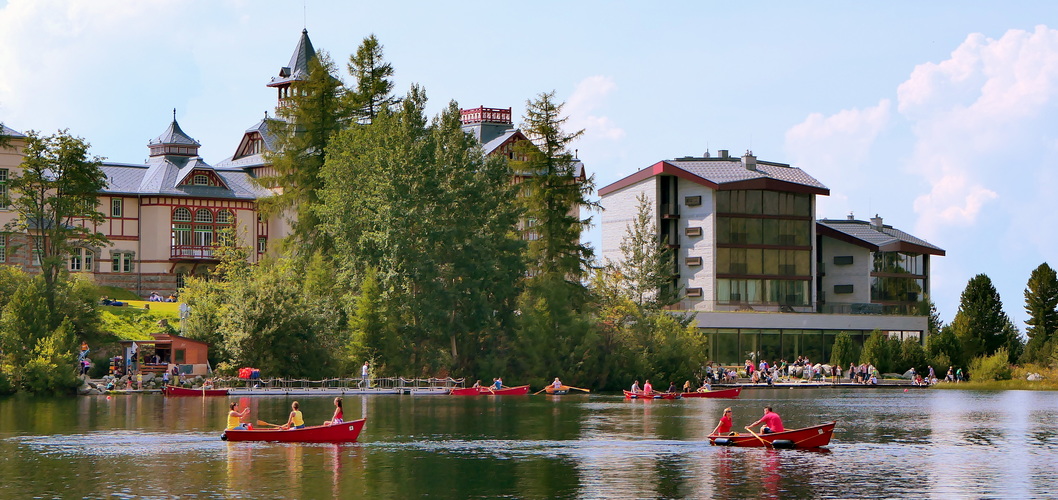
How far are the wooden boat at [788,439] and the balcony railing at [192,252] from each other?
78191 millimetres

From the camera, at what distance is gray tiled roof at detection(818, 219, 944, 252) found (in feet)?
433

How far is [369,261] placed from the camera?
88.3 meters

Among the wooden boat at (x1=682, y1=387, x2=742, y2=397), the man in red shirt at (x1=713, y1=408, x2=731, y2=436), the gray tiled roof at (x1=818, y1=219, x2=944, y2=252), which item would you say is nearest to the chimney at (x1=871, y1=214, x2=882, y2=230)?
the gray tiled roof at (x1=818, y1=219, x2=944, y2=252)

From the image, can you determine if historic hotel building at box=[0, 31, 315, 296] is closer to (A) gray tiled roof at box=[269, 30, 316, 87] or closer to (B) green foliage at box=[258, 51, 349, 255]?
(B) green foliage at box=[258, 51, 349, 255]

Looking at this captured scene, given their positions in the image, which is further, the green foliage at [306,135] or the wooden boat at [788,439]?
the green foliage at [306,135]

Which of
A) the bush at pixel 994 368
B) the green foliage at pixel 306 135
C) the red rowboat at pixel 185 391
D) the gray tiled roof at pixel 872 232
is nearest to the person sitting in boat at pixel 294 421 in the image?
the red rowboat at pixel 185 391

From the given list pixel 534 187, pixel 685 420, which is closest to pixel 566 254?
pixel 534 187

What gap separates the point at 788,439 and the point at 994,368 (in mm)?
66616

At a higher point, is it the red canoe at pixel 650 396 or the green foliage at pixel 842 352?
the green foliage at pixel 842 352

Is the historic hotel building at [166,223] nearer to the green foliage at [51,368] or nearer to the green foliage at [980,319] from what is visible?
the green foliage at [51,368]

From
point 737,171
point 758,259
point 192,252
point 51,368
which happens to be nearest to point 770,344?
point 758,259

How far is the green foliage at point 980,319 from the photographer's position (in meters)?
113

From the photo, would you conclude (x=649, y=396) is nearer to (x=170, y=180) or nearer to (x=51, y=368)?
(x=51, y=368)

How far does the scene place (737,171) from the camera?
123812mm
